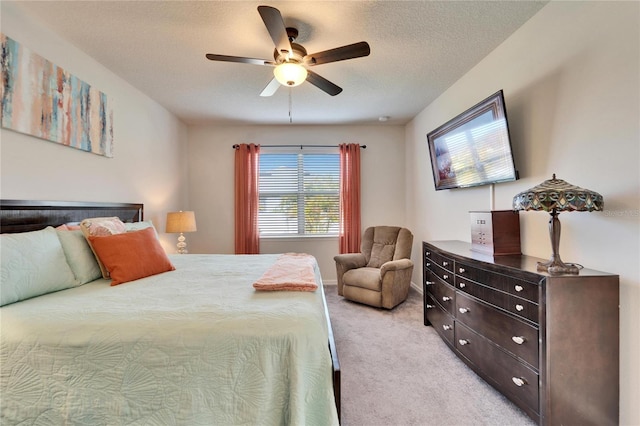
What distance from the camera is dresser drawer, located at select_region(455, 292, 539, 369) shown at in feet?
5.13

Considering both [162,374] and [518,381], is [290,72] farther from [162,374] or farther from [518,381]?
[518,381]

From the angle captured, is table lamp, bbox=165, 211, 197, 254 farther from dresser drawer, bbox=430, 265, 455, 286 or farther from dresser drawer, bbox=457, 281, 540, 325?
dresser drawer, bbox=457, 281, 540, 325

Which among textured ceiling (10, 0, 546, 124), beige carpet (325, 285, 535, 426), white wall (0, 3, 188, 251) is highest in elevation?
textured ceiling (10, 0, 546, 124)

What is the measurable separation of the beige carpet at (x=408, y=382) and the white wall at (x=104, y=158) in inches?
107

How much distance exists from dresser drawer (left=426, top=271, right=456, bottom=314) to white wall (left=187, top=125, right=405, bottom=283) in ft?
6.34

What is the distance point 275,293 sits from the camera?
5.18 feet

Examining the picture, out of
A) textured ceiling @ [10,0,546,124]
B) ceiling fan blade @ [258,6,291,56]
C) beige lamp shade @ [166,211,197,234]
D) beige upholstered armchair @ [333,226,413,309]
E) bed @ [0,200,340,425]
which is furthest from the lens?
beige lamp shade @ [166,211,197,234]

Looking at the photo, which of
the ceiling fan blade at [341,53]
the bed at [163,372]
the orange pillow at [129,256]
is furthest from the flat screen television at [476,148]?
the orange pillow at [129,256]

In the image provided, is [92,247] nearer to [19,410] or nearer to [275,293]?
[19,410]

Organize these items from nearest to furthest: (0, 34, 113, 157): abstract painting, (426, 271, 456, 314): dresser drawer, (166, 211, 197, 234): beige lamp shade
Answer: (0, 34, 113, 157): abstract painting → (426, 271, 456, 314): dresser drawer → (166, 211, 197, 234): beige lamp shade

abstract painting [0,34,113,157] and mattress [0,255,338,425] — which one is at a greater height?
abstract painting [0,34,113,157]

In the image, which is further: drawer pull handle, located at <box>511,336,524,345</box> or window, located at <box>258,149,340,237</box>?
window, located at <box>258,149,340,237</box>

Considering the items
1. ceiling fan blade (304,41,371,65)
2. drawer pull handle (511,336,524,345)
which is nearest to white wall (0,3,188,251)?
ceiling fan blade (304,41,371,65)

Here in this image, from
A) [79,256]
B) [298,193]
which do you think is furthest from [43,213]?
[298,193]
